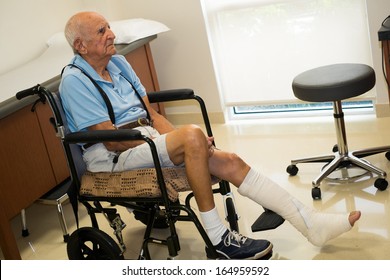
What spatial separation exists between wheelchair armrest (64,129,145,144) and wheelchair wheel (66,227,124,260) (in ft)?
1.29

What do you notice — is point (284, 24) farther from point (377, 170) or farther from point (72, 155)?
point (72, 155)

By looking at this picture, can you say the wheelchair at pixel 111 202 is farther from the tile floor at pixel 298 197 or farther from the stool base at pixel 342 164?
the stool base at pixel 342 164

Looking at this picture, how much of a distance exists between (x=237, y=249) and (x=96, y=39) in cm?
109

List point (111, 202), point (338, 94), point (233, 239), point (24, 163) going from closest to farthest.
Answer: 1. point (233, 239)
2. point (111, 202)
3. point (338, 94)
4. point (24, 163)

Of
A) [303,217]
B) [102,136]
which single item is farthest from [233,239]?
[102,136]

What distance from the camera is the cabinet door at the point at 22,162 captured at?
3.12 m

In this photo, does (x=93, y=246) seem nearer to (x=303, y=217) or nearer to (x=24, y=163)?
(x=24, y=163)

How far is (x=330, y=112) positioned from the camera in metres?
4.22

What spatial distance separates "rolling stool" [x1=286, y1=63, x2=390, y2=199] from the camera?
3.03 m

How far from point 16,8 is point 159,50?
105 centimetres

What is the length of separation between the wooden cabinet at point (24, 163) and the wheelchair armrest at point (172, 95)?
65cm

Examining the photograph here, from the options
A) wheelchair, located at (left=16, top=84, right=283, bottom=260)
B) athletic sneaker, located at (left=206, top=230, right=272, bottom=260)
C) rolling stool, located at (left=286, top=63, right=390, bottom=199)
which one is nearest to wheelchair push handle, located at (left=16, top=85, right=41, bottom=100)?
wheelchair, located at (left=16, top=84, right=283, bottom=260)

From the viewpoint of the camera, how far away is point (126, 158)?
263 centimetres
